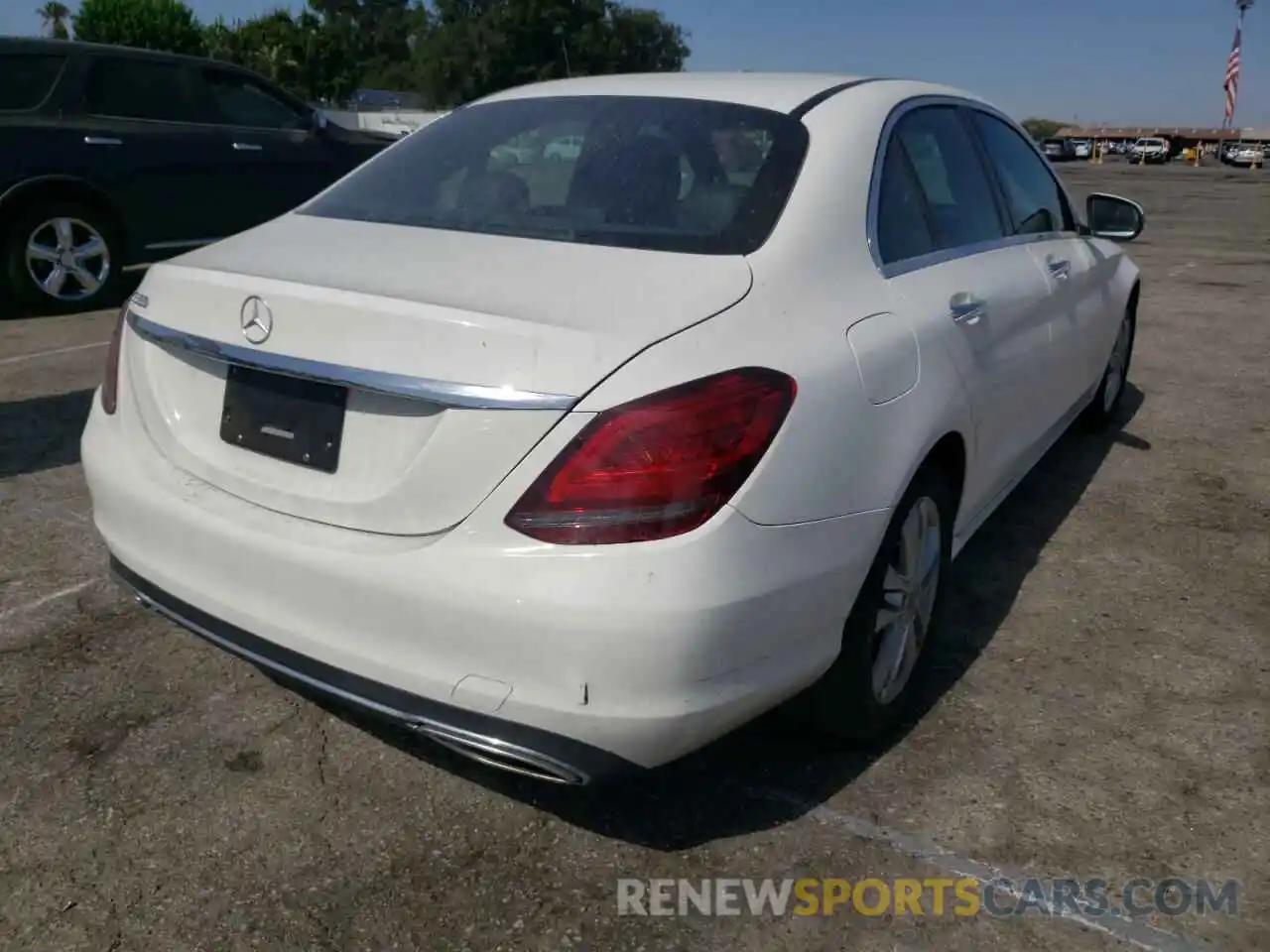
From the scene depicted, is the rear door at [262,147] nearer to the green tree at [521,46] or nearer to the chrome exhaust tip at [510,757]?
the chrome exhaust tip at [510,757]

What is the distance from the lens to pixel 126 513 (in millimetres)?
2502

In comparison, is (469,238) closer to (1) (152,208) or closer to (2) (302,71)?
(1) (152,208)

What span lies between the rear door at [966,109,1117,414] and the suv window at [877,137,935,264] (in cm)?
84

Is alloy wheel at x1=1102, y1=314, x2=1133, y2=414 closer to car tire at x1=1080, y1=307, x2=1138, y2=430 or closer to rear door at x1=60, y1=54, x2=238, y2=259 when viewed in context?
car tire at x1=1080, y1=307, x2=1138, y2=430

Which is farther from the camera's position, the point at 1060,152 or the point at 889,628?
the point at 1060,152

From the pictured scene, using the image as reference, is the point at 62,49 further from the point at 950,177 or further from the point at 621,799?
the point at 621,799

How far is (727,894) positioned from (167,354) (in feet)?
5.29

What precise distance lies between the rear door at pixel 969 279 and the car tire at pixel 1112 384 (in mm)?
1633

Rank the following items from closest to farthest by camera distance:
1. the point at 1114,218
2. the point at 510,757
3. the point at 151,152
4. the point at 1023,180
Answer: the point at 510,757
the point at 1023,180
the point at 1114,218
the point at 151,152

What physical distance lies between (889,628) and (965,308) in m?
0.86

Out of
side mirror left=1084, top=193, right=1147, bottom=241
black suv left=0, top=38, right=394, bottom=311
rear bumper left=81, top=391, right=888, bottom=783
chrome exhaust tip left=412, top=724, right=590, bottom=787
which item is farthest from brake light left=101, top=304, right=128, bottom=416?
black suv left=0, top=38, right=394, bottom=311

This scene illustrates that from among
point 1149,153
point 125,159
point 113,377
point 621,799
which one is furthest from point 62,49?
point 1149,153

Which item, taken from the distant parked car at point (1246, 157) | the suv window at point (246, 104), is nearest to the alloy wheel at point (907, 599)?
the suv window at point (246, 104)

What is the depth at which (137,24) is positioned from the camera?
206 ft
